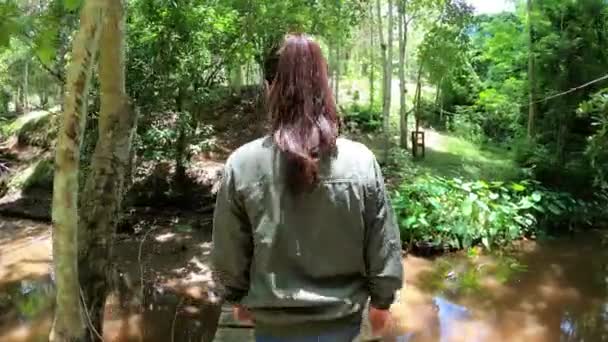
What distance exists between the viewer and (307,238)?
1480mm

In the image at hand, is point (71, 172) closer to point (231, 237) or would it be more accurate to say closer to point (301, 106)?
point (231, 237)

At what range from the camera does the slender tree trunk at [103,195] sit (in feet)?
12.4

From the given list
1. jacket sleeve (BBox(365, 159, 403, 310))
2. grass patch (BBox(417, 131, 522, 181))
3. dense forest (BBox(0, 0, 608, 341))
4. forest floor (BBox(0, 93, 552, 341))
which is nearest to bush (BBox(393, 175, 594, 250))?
dense forest (BBox(0, 0, 608, 341))

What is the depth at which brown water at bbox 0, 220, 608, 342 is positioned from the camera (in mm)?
5504

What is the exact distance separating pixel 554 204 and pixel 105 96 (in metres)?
7.85

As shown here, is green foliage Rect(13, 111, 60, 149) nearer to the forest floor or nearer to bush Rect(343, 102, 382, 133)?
the forest floor

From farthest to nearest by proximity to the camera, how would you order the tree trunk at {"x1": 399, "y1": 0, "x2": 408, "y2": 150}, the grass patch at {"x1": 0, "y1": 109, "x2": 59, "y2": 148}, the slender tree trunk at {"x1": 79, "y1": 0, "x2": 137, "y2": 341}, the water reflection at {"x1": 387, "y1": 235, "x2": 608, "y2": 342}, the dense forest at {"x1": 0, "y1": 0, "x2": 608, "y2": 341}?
the tree trunk at {"x1": 399, "y1": 0, "x2": 408, "y2": 150} < the grass patch at {"x1": 0, "y1": 109, "x2": 59, "y2": 148} < the dense forest at {"x1": 0, "y1": 0, "x2": 608, "y2": 341} < the water reflection at {"x1": 387, "y1": 235, "x2": 608, "y2": 342} < the slender tree trunk at {"x1": 79, "y1": 0, "x2": 137, "y2": 341}

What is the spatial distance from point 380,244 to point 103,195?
2.74 meters

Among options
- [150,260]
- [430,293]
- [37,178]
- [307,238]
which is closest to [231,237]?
[307,238]

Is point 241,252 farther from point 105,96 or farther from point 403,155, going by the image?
point 403,155

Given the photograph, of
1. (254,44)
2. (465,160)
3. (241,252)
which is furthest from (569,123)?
(241,252)

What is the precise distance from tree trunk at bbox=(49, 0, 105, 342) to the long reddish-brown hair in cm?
97

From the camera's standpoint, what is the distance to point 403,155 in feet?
38.4

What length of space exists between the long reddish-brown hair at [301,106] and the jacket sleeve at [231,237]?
0.17 meters
